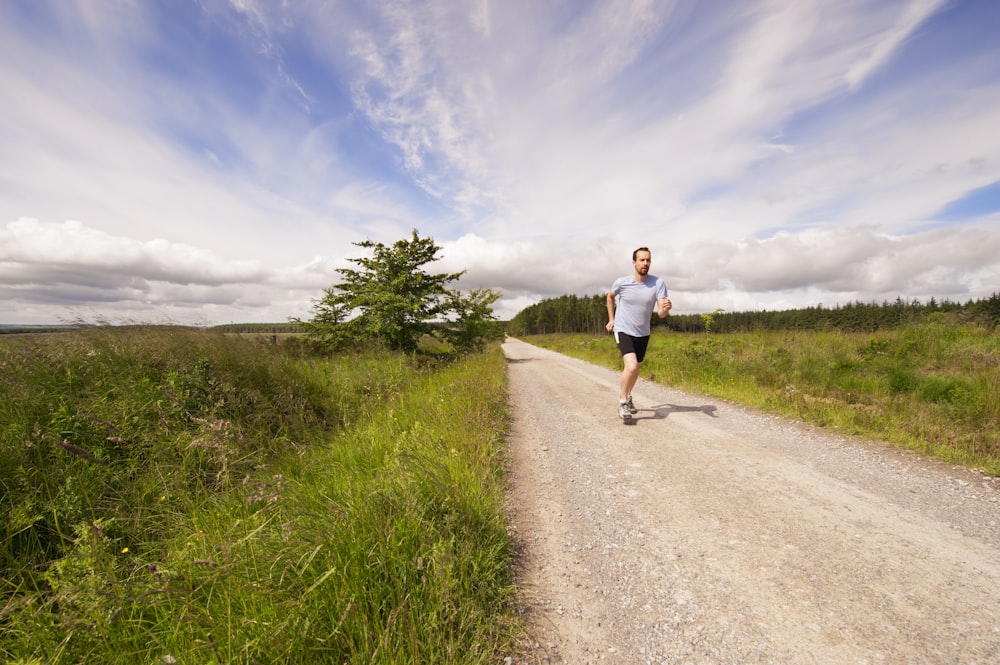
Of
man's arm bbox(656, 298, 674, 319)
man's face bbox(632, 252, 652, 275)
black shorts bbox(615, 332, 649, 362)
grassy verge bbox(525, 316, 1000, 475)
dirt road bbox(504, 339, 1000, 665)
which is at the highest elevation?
man's face bbox(632, 252, 652, 275)

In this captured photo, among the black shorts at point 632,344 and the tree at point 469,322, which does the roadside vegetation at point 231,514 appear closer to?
the black shorts at point 632,344

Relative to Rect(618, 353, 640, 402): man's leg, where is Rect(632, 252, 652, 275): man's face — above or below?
above

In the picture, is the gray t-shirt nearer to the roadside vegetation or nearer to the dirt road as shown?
the dirt road

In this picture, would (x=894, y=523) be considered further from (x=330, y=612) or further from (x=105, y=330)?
(x=105, y=330)

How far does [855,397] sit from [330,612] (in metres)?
8.27

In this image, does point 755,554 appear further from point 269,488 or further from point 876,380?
point 876,380

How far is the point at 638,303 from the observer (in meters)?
5.90

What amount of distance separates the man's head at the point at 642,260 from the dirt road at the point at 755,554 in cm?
274

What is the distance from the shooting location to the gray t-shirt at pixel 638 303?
5855 millimetres

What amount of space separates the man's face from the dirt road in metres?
2.73

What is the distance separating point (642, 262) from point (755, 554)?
4.31m

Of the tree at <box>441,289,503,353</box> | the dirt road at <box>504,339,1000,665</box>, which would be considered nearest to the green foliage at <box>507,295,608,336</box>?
the tree at <box>441,289,503,353</box>

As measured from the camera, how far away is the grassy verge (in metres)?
4.50

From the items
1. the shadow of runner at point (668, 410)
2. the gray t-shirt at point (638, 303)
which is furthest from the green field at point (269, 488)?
the gray t-shirt at point (638, 303)
